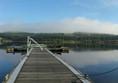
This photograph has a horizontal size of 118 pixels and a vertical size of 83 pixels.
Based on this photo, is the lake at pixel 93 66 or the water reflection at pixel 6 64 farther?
the water reflection at pixel 6 64

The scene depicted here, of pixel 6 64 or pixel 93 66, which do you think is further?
pixel 6 64

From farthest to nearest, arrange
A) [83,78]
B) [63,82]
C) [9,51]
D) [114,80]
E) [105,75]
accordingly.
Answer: [9,51]
[105,75]
[114,80]
[83,78]
[63,82]

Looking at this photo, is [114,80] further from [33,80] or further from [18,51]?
[18,51]

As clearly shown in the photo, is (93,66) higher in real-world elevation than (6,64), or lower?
lower

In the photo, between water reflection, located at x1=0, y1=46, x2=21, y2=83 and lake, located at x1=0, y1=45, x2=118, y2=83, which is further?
water reflection, located at x1=0, y1=46, x2=21, y2=83

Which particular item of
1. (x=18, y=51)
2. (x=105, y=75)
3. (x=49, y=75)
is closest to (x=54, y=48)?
(x=18, y=51)

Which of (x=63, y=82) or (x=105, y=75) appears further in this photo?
(x=105, y=75)

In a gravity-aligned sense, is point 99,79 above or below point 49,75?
below

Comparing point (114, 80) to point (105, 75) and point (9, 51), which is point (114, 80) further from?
point (9, 51)

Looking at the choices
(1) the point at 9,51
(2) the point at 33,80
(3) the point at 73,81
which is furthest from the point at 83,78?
(1) the point at 9,51

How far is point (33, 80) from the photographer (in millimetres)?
16766

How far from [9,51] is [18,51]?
2.63 m

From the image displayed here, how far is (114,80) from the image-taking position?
25.4m

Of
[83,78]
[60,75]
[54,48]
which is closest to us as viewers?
[83,78]
